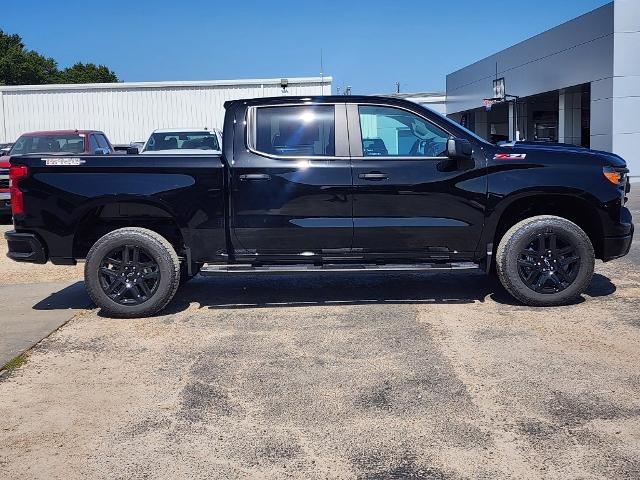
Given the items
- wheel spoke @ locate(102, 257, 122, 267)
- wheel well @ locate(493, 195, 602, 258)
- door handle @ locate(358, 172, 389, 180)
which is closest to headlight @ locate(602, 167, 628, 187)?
wheel well @ locate(493, 195, 602, 258)

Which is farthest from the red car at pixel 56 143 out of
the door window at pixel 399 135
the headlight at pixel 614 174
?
the headlight at pixel 614 174

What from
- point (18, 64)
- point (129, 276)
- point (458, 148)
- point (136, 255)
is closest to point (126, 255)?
point (136, 255)

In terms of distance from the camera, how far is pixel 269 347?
18.7 feet

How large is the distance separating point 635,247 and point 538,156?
14.3ft

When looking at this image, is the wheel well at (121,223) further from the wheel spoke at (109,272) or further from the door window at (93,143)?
the door window at (93,143)

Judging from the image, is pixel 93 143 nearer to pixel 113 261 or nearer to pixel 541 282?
pixel 113 261

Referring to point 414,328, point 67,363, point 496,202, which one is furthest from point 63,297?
point 496,202

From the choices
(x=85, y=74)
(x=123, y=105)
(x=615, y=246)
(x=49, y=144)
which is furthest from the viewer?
(x=85, y=74)

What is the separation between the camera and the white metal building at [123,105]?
85.8 feet

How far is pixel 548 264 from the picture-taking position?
668 centimetres

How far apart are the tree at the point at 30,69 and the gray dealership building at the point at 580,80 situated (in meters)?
53.4

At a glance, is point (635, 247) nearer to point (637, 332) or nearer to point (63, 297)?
point (637, 332)

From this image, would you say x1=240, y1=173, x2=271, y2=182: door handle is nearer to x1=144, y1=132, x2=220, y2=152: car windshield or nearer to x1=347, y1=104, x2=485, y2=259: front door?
x1=347, y1=104, x2=485, y2=259: front door

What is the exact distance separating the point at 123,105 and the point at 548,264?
74.2 feet
